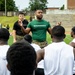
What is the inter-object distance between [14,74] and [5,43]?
8.37ft

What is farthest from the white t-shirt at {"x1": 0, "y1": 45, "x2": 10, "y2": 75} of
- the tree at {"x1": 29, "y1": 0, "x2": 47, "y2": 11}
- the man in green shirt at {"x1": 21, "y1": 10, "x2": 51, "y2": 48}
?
the tree at {"x1": 29, "y1": 0, "x2": 47, "y2": 11}

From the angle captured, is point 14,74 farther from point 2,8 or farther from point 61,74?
point 2,8

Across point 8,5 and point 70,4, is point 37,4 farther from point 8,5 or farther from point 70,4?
point 70,4

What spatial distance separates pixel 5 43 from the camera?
5.38m

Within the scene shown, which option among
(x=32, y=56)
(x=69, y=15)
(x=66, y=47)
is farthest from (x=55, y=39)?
(x=69, y=15)

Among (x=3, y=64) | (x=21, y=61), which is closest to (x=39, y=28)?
(x=3, y=64)

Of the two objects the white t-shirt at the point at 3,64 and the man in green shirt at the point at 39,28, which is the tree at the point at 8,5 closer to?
the man in green shirt at the point at 39,28

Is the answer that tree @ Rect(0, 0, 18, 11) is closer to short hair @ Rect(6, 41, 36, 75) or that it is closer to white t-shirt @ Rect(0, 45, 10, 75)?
white t-shirt @ Rect(0, 45, 10, 75)

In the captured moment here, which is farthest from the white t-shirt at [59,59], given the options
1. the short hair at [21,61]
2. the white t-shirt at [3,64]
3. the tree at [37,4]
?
the tree at [37,4]

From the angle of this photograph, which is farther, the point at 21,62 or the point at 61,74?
the point at 61,74

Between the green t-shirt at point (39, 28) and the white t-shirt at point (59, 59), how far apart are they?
3.56 m

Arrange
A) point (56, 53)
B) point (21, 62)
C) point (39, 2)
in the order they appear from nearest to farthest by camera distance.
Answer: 1. point (21, 62)
2. point (56, 53)
3. point (39, 2)

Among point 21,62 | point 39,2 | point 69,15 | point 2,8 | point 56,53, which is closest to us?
point 21,62

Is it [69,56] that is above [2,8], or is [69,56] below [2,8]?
above
